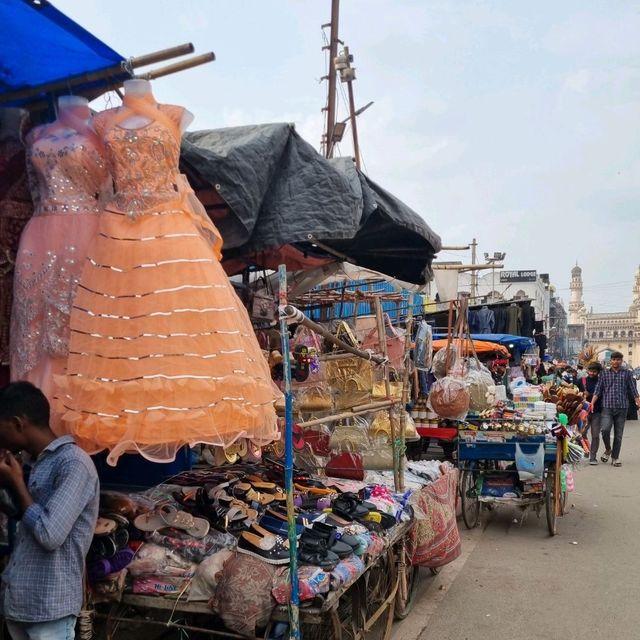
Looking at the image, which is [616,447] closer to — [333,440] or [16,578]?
[333,440]

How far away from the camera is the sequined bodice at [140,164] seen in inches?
117

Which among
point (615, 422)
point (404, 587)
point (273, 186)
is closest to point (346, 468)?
point (404, 587)

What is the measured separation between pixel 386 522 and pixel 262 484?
809 mm

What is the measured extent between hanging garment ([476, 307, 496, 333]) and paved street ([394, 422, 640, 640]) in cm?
922

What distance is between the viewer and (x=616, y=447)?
36.0 feet

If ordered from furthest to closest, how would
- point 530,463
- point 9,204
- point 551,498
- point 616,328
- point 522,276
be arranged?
1. point 616,328
2. point 522,276
3. point 551,498
4. point 530,463
5. point 9,204

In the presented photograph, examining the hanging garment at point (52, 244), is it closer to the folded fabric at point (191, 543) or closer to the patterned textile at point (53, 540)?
the patterned textile at point (53, 540)

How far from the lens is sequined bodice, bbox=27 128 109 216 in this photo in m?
3.02

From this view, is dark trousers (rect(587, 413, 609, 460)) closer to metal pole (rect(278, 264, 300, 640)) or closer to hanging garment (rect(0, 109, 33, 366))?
metal pole (rect(278, 264, 300, 640))

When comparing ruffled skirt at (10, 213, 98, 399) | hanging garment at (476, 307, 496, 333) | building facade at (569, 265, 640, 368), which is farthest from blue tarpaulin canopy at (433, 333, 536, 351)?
building facade at (569, 265, 640, 368)

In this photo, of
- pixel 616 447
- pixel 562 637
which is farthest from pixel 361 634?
pixel 616 447

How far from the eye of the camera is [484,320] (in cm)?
1714

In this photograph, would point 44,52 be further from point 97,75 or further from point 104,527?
point 104,527

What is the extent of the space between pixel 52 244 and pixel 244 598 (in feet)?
6.11
